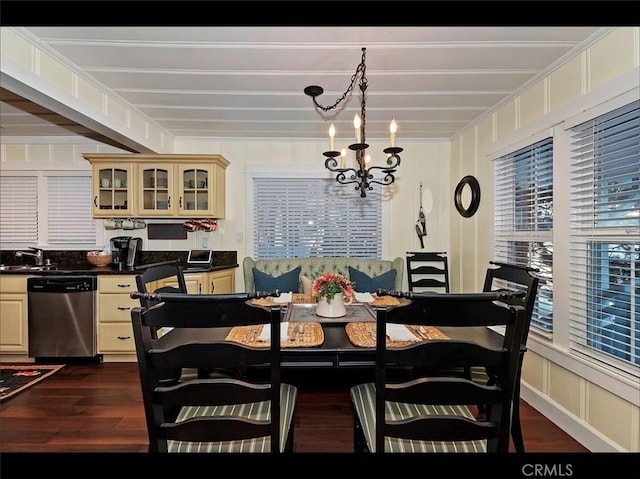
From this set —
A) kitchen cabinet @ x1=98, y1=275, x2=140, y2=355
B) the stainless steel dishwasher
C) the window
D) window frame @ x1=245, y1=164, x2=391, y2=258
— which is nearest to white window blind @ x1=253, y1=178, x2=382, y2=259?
window frame @ x1=245, y1=164, x2=391, y2=258

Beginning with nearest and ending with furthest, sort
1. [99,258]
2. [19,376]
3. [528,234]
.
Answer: [528,234], [19,376], [99,258]

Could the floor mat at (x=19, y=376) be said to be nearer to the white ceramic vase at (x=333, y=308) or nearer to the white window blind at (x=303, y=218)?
the white window blind at (x=303, y=218)

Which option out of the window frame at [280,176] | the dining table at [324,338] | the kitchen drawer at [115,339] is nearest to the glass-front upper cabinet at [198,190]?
the window frame at [280,176]

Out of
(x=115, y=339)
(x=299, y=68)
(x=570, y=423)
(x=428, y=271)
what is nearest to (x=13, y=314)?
(x=115, y=339)

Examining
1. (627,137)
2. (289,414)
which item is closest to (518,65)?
(627,137)

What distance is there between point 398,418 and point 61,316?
11.0 feet

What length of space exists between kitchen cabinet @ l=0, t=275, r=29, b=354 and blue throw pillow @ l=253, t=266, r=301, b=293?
2.22 meters

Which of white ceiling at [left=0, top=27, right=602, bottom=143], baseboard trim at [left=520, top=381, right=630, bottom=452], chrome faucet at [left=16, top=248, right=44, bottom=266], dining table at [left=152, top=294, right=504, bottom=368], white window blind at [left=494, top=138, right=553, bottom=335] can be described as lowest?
baseboard trim at [left=520, top=381, right=630, bottom=452]

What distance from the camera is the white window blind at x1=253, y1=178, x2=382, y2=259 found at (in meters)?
4.10

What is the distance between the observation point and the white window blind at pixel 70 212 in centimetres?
399

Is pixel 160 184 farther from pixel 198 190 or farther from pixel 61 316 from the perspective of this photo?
pixel 61 316

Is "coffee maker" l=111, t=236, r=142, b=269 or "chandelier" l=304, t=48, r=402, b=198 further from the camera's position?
"coffee maker" l=111, t=236, r=142, b=269

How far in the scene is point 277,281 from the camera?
356cm

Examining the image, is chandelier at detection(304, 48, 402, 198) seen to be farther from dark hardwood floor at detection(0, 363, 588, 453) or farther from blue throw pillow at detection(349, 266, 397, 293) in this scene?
dark hardwood floor at detection(0, 363, 588, 453)
